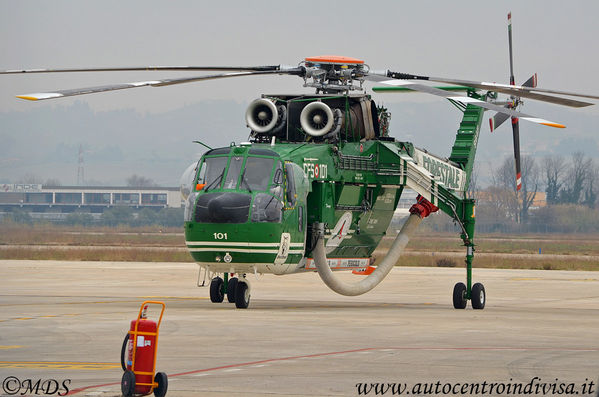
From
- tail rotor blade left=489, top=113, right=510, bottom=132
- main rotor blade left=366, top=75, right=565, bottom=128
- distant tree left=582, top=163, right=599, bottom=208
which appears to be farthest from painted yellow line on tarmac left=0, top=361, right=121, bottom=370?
distant tree left=582, top=163, right=599, bottom=208

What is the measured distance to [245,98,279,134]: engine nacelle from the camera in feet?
90.1

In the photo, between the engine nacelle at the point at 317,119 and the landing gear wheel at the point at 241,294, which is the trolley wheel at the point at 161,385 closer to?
the landing gear wheel at the point at 241,294

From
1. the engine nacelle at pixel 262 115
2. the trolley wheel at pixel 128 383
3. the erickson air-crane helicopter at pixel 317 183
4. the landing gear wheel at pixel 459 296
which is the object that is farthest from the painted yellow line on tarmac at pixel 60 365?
→ the landing gear wheel at pixel 459 296

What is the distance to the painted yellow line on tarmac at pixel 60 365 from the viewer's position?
47.3 feet

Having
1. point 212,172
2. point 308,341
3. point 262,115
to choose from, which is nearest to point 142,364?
point 308,341

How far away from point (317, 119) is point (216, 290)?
568 centimetres

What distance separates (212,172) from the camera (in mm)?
24703

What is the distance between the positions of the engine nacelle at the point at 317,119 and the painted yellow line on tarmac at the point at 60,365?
13.0m

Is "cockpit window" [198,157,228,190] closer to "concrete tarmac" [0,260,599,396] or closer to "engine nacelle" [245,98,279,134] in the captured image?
"engine nacelle" [245,98,279,134]

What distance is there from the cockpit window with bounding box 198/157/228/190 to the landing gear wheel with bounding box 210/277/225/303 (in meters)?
4.70

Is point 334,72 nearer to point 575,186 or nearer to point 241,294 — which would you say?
point 241,294

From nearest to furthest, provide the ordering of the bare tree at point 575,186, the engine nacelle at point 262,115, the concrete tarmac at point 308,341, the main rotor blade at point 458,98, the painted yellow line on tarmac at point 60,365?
the concrete tarmac at point 308,341, the painted yellow line on tarmac at point 60,365, the main rotor blade at point 458,98, the engine nacelle at point 262,115, the bare tree at point 575,186

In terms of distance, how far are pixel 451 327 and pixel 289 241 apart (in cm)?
513

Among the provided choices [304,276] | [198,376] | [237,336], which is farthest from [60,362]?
[304,276]
